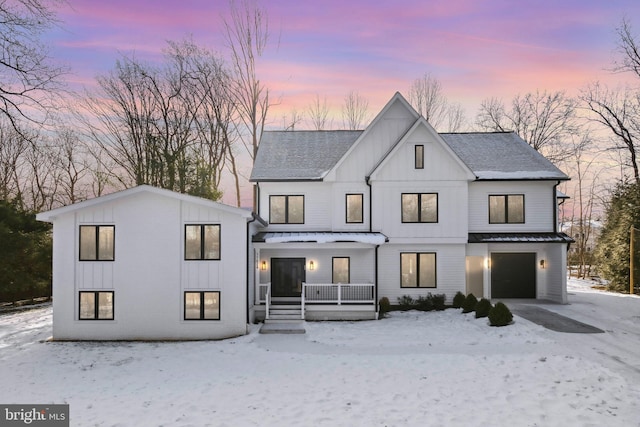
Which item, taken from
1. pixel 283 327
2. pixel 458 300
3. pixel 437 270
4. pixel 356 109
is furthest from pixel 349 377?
pixel 356 109

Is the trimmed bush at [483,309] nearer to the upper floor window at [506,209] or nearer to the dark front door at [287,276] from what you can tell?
the upper floor window at [506,209]

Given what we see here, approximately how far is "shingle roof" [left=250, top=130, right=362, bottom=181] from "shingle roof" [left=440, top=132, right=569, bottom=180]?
259 inches

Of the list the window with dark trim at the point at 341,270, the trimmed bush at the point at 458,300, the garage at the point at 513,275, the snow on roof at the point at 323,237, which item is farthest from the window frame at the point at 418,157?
the garage at the point at 513,275

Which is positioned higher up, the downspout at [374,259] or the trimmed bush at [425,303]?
the downspout at [374,259]

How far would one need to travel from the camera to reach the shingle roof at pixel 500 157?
20375mm

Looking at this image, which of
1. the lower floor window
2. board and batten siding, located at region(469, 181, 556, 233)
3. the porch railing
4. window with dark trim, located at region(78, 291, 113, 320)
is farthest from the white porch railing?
board and batten siding, located at region(469, 181, 556, 233)

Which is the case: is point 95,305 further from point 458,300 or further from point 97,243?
point 458,300

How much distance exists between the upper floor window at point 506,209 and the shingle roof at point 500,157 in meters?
1.09

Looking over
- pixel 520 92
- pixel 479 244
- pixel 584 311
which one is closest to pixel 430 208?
pixel 479 244

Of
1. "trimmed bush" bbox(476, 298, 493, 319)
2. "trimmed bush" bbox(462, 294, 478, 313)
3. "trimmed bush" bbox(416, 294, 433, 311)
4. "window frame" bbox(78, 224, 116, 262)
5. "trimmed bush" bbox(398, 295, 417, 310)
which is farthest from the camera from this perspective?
"trimmed bush" bbox(398, 295, 417, 310)

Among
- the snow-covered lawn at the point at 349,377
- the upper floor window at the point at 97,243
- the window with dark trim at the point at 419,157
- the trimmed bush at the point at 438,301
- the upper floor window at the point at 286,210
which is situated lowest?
the snow-covered lawn at the point at 349,377

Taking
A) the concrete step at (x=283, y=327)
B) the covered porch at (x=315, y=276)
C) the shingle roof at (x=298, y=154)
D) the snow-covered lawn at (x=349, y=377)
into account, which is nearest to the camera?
the snow-covered lawn at (x=349, y=377)

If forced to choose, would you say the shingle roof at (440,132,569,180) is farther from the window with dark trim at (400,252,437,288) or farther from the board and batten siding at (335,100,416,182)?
the window with dark trim at (400,252,437,288)

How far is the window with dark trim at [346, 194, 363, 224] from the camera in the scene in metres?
20.1
